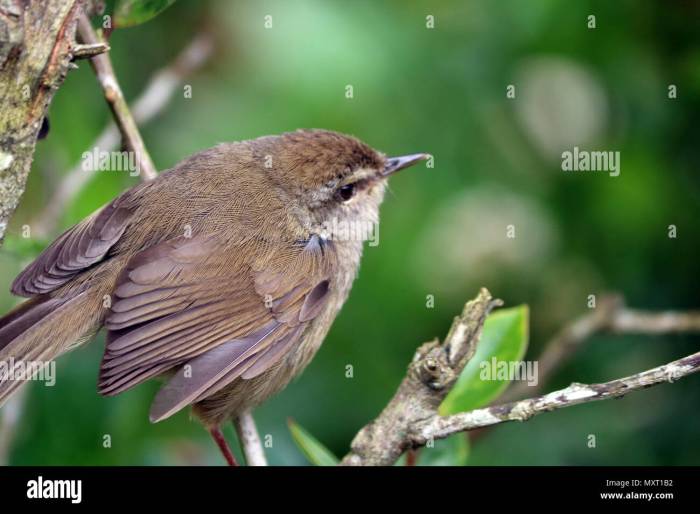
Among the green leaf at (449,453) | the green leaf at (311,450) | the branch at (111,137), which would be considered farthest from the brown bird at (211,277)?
the green leaf at (449,453)

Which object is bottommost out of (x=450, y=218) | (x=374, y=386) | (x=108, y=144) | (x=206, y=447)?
(x=206, y=447)

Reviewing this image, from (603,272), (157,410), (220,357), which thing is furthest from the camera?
(603,272)

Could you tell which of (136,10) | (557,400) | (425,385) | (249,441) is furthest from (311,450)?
(136,10)

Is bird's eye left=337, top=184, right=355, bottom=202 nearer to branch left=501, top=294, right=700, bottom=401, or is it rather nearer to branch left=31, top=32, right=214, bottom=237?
branch left=31, top=32, right=214, bottom=237

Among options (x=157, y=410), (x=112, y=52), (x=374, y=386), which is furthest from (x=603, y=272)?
(x=112, y=52)

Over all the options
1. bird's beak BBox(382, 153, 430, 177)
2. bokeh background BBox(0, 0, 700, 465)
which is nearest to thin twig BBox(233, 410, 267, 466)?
bokeh background BBox(0, 0, 700, 465)

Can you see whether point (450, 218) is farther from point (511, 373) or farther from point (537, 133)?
point (511, 373)

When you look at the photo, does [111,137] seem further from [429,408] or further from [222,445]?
[429,408]
